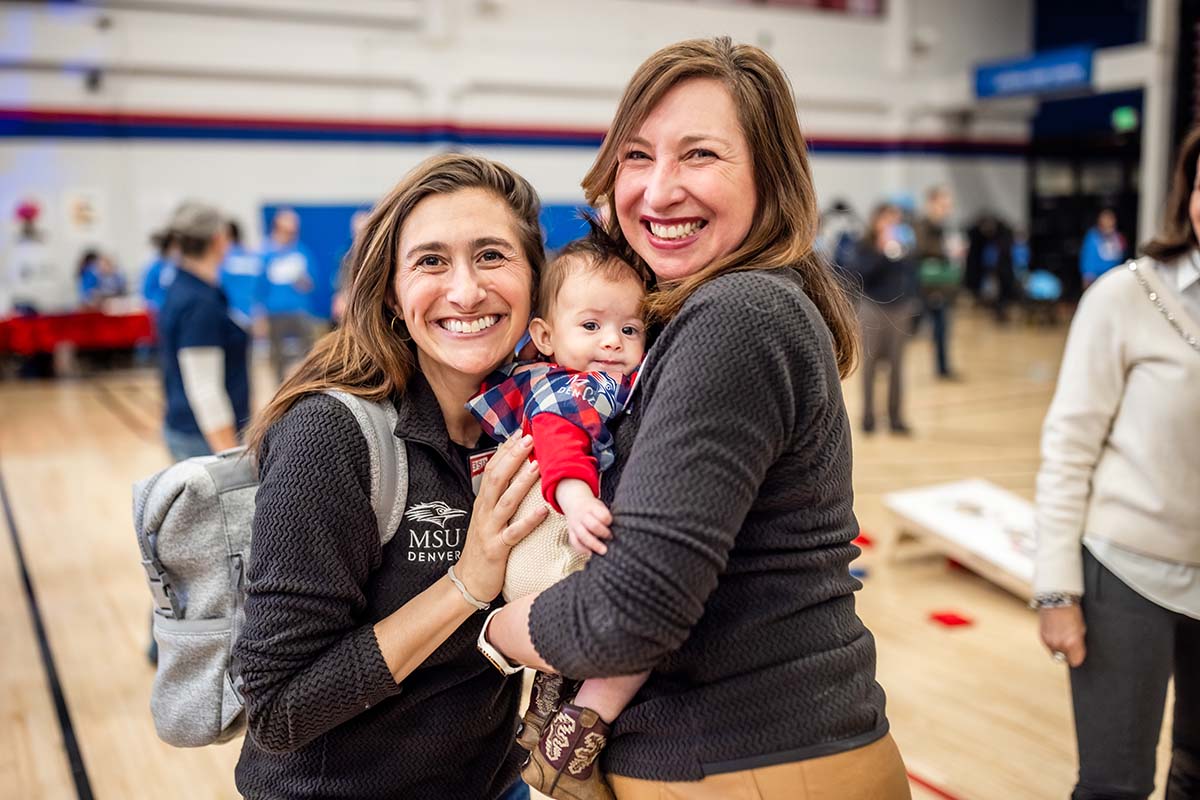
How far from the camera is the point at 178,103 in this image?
13.0 m

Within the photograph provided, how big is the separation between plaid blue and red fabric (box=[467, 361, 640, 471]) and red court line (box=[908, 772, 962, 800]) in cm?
208

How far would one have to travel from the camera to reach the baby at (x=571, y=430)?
4.01 feet

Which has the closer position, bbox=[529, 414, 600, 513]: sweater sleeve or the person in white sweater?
bbox=[529, 414, 600, 513]: sweater sleeve

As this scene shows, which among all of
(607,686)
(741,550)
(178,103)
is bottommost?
(607,686)

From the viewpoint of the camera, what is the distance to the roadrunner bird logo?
1465mm

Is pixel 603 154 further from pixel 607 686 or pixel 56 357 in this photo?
pixel 56 357

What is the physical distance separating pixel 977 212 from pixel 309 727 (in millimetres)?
21394

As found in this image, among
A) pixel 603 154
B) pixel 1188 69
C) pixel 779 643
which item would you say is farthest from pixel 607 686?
pixel 1188 69

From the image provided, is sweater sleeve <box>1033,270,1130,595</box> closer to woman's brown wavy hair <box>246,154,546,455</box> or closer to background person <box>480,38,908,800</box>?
background person <box>480,38,908,800</box>

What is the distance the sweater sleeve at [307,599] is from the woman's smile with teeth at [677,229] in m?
0.54

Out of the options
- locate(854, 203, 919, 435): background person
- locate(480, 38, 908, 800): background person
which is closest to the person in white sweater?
locate(480, 38, 908, 800): background person

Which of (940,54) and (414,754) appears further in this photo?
(940,54)

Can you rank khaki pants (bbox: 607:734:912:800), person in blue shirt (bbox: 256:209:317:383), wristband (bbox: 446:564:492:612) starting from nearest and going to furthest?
khaki pants (bbox: 607:734:912:800)
wristband (bbox: 446:564:492:612)
person in blue shirt (bbox: 256:209:317:383)

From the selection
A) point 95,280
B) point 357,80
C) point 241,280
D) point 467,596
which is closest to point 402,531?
point 467,596
